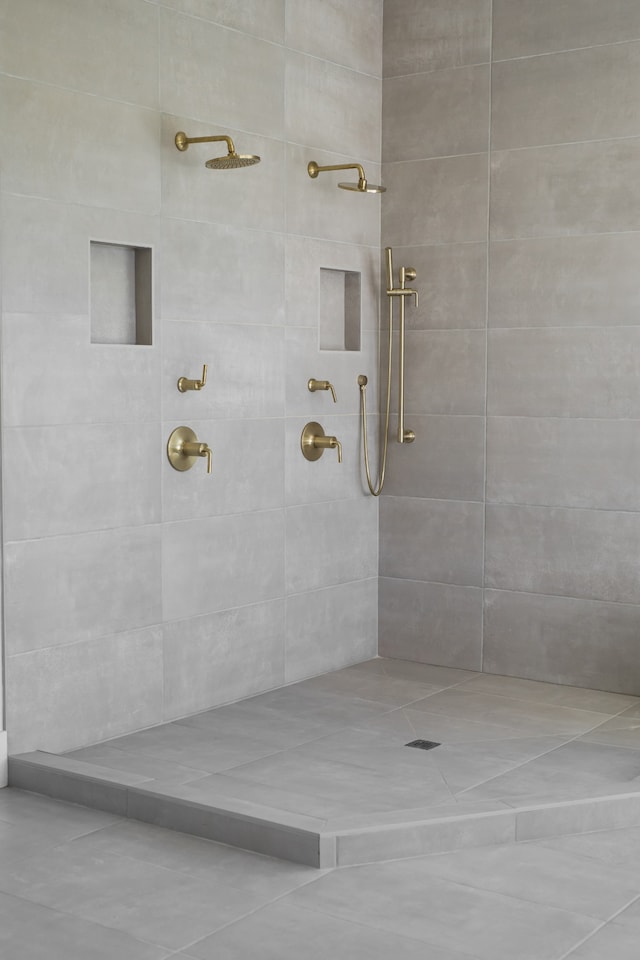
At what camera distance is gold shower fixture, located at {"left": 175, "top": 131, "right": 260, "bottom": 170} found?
3688mm

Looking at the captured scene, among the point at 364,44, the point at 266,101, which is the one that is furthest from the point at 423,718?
the point at 364,44

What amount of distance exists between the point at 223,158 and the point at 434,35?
1513 mm

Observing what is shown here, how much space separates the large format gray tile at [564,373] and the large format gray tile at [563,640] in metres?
0.77

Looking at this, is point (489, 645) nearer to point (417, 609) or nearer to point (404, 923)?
point (417, 609)

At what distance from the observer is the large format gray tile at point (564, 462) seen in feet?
14.3

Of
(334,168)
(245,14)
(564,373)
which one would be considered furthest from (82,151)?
(564,373)

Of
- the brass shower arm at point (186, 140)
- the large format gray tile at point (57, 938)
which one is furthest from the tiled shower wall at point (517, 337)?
the large format gray tile at point (57, 938)

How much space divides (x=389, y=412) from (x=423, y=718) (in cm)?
146

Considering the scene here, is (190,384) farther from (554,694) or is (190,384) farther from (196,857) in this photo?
(554,694)

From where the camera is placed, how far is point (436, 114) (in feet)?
15.5

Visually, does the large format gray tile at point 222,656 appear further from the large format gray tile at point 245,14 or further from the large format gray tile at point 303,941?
the large format gray tile at point 245,14

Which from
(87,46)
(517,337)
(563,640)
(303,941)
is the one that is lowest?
(303,941)

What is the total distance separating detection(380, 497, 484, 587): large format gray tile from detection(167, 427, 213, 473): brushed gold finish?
122cm

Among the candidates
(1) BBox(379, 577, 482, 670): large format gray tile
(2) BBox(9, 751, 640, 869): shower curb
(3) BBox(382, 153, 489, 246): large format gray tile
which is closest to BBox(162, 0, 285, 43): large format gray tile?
(3) BBox(382, 153, 489, 246): large format gray tile
